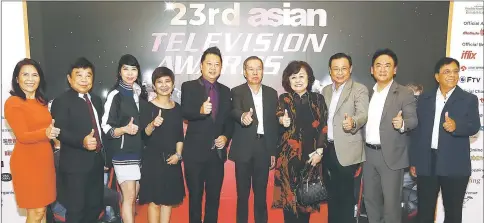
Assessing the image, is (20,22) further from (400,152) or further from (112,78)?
(400,152)

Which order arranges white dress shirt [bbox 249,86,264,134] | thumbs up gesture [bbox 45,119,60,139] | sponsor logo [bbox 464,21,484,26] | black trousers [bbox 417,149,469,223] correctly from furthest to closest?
1. sponsor logo [bbox 464,21,484,26]
2. white dress shirt [bbox 249,86,264,134]
3. black trousers [bbox 417,149,469,223]
4. thumbs up gesture [bbox 45,119,60,139]

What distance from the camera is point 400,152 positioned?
11.4 ft

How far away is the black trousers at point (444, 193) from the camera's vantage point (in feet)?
11.3

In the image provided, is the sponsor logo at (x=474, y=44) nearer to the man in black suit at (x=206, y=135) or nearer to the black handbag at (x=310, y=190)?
the black handbag at (x=310, y=190)

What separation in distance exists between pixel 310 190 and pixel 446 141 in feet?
4.40

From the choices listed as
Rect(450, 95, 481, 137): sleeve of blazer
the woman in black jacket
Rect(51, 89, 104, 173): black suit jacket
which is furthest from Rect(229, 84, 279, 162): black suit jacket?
Rect(450, 95, 481, 137): sleeve of blazer

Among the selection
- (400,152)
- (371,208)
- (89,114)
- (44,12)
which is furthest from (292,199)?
(44,12)

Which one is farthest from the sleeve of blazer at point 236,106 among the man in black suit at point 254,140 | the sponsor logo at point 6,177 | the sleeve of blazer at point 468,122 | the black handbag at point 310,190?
the sponsor logo at point 6,177

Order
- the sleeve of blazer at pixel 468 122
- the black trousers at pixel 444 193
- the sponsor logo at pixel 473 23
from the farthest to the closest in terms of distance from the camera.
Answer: the sponsor logo at pixel 473 23 → the black trousers at pixel 444 193 → the sleeve of blazer at pixel 468 122

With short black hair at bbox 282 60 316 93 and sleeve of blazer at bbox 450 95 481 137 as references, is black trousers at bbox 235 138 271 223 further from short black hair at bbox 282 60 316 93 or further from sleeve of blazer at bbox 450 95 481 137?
sleeve of blazer at bbox 450 95 481 137

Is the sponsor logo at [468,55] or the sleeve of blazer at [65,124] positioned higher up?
the sponsor logo at [468,55]

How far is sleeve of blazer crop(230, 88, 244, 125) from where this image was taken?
3.42 meters

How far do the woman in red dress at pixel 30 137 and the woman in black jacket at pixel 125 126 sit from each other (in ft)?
1.64

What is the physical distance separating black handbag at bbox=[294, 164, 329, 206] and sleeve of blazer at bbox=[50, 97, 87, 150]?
2.01 m
